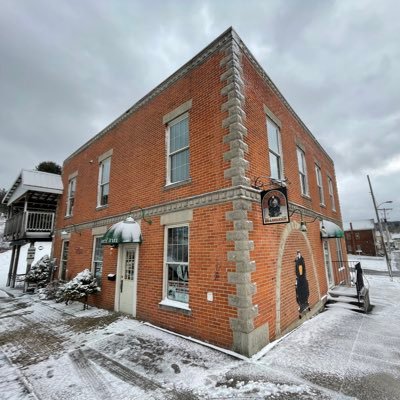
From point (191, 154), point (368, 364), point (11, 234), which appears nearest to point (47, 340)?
point (191, 154)

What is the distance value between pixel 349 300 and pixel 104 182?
1150 cm

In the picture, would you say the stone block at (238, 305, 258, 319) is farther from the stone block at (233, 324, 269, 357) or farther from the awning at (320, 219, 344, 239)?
the awning at (320, 219, 344, 239)

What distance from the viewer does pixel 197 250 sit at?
6367 mm

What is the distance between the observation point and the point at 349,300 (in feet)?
31.4

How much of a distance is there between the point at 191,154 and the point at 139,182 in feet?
9.07

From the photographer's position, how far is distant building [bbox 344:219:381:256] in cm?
5753

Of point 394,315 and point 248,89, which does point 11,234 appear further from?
point 394,315

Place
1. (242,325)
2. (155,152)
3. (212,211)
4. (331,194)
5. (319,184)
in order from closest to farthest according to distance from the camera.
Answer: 1. (242,325)
2. (212,211)
3. (155,152)
4. (319,184)
5. (331,194)

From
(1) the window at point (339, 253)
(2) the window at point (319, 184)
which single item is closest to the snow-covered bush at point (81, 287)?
(2) the window at point (319, 184)

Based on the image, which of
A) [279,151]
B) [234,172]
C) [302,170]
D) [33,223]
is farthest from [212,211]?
[33,223]

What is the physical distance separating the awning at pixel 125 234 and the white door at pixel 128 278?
72 cm

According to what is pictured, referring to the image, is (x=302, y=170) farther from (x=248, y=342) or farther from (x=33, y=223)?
Result: (x=33, y=223)

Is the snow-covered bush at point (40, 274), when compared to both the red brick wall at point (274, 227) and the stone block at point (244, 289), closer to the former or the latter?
the stone block at point (244, 289)

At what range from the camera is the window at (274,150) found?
805 cm
